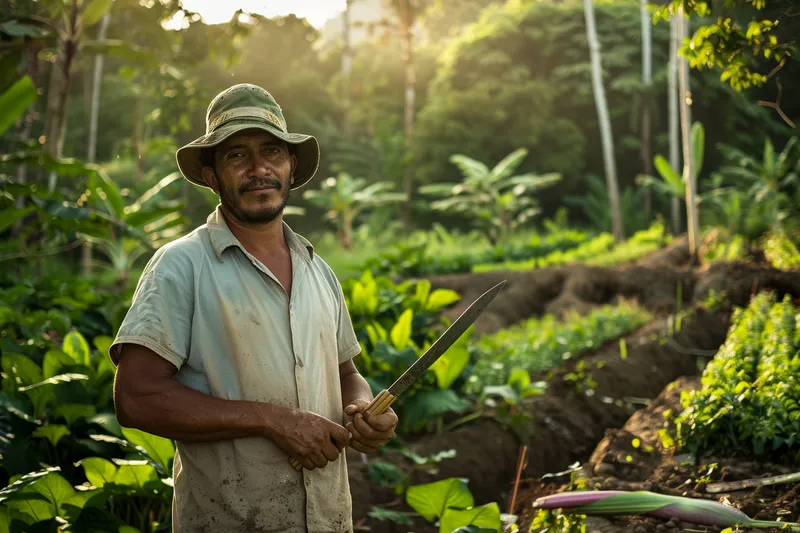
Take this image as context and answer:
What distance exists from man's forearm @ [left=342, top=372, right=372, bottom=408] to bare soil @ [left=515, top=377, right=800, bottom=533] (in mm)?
1325

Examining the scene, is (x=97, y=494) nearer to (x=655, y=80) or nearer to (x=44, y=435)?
(x=44, y=435)

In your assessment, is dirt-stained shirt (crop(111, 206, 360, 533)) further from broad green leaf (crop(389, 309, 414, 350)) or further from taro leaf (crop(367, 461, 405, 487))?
broad green leaf (crop(389, 309, 414, 350))

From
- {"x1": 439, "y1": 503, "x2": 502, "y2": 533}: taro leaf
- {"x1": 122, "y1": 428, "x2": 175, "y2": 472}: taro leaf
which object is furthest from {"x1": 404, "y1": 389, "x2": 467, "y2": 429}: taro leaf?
{"x1": 122, "y1": 428, "x2": 175, "y2": 472}: taro leaf

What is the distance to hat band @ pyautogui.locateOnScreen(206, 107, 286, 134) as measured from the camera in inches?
90.4

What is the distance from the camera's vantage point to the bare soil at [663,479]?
325cm

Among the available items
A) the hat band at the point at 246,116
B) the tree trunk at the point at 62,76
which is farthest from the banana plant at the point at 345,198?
the hat band at the point at 246,116

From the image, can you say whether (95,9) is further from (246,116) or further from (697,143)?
(697,143)

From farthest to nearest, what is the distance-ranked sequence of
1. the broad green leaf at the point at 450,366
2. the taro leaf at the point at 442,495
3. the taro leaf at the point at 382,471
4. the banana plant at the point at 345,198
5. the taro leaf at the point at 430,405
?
the banana plant at the point at 345,198 < the broad green leaf at the point at 450,366 < the taro leaf at the point at 430,405 < the taro leaf at the point at 382,471 < the taro leaf at the point at 442,495

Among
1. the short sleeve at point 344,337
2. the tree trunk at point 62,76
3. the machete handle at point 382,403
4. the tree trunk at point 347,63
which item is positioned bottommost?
the machete handle at point 382,403

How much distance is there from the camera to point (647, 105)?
24719 millimetres

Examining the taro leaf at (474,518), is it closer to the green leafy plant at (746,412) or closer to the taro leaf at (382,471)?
the taro leaf at (382,471)

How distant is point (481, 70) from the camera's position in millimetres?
25328

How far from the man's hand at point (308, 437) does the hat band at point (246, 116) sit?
0.82 meters

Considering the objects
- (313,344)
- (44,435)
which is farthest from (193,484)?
(44,435)
